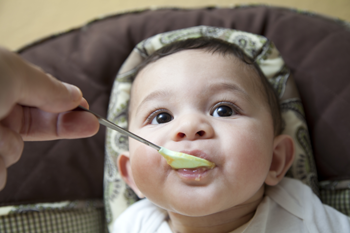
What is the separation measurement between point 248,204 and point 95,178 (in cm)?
56

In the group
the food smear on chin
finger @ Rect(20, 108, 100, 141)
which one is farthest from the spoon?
finger @ Rect(20, 108, 100, 141)

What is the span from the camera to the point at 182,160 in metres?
0.61

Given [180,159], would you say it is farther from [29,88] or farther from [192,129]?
[29,88]

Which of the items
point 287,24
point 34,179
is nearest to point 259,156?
point 287,24

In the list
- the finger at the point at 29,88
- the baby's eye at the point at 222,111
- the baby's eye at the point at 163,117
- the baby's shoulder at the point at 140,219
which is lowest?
the baby's shoulder at the point at 140,219

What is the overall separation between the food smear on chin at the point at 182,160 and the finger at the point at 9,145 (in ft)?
0.92

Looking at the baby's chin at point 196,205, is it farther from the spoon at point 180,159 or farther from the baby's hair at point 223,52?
the baby's hair at point 223,52

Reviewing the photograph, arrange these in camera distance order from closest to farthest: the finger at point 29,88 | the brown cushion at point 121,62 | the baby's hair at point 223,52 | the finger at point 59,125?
the finger at point 29,88 → the finger at point 59,125 → the baby's hair at point 223,52 → the brown cushion at point 121,62

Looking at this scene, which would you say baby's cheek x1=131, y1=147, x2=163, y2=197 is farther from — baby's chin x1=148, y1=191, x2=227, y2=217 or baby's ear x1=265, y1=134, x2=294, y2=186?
baby's ear x1=265, y1=134, x2=294, y2=186

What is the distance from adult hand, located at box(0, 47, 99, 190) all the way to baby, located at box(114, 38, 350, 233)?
19 cm

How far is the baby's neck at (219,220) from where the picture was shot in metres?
0.78

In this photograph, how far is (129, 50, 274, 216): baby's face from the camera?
0.63 m

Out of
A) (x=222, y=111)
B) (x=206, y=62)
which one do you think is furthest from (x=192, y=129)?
(x=206, y=62)

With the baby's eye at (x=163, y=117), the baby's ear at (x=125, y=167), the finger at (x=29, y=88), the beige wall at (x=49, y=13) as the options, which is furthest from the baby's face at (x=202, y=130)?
the beige wall at (x=49, y=13)
